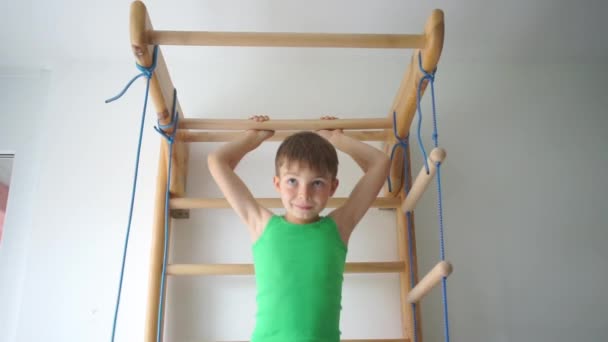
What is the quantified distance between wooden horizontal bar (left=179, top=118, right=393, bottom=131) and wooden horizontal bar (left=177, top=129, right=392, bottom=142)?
0.06 meters

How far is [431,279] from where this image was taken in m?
1.30

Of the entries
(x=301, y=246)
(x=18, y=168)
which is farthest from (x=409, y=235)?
(x=18, y=168)

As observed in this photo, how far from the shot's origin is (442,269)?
3.98ft

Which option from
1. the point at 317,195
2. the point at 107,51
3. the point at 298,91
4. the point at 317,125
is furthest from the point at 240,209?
the point at 107,51

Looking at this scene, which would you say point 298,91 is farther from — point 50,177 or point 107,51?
point 50,177

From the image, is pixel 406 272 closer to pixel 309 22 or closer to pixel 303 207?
pixel 303 207

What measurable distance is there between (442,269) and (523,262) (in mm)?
735

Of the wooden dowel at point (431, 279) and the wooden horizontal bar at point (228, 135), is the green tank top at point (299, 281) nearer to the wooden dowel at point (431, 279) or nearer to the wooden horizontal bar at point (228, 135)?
the wooden dowel at point (431, 279)

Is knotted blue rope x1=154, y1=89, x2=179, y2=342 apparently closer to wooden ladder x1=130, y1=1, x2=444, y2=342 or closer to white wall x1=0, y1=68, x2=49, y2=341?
wooden ladder x1=130, y1=1, x2=444, y2=342

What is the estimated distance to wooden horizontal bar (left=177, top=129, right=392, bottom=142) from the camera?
175cm

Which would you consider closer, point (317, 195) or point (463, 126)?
point (317, 195)

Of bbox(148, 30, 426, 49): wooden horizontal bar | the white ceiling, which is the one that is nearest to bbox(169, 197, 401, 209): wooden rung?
bbox(148, 30, 426, 49): wooden horizontal bar

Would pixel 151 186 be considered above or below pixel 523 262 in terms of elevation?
above

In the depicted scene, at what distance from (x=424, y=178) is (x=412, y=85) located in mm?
296
